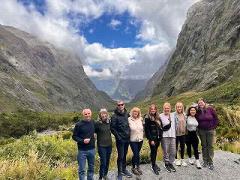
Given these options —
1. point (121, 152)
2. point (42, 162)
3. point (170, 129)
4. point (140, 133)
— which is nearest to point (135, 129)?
point (140, 133)

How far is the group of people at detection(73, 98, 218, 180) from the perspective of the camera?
14859 mm

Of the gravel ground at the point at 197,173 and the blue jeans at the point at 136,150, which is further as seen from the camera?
the blue jeans at the point at 136,150

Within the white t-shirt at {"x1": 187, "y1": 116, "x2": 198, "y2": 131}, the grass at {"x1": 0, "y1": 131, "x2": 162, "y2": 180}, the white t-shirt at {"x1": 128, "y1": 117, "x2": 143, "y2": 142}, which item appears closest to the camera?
the grass at {"x1": 0, "y1": 131, "x2": 162, "y2": 180}

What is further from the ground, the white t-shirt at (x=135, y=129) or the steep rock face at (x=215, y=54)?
the steep rock face at (x=215, y=54)

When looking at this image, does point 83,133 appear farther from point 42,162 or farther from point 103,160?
point 42,162

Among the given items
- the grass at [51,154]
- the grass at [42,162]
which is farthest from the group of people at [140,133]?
the grass at [51,154]

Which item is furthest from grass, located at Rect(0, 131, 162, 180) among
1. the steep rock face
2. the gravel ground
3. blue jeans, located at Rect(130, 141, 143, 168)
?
the steep rock face

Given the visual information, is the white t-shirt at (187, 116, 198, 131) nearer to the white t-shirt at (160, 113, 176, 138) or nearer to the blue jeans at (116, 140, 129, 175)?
the white t-shirt at (160, 113, 176, 138)

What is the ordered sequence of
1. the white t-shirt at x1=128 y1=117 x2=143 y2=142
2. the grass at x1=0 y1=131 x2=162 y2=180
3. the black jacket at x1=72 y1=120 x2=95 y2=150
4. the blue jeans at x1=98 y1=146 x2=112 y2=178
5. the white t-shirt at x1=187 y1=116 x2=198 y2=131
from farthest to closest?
the white t-shirt at x1=187 y1=116 x2=198 y2=131
the white t-shirt at x1=128 y1=117 x2=143 y2=142
the blue jeans at x1=98 y1=146 x2=112 y2=178
the black jacket at x1=72 y1=120 x2=95 y2=150
the grass at x1=0 y1=131 x2=162 y2=180

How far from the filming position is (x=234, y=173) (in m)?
16.9

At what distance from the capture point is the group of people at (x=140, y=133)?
48.8 ft

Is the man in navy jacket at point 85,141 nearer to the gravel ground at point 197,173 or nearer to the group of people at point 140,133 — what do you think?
the group of people at point 140,133

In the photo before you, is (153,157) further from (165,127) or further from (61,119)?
(61,119)

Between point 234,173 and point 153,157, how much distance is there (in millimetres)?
3278
